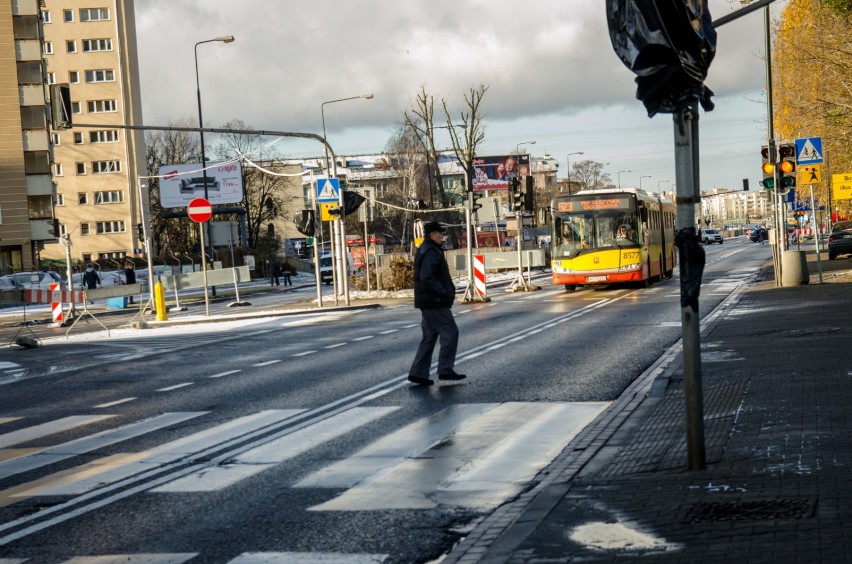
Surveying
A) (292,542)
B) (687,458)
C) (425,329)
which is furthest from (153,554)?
(425,329)

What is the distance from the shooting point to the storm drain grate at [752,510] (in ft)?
20.2

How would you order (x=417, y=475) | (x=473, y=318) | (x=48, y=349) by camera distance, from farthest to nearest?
(x=473, y=318) → (x=48, y=349) → (x=417, y=475)

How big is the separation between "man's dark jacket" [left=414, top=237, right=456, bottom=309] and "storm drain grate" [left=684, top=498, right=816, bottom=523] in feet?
26.1

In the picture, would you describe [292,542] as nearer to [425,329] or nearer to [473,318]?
[425,329]

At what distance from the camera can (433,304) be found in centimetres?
1440

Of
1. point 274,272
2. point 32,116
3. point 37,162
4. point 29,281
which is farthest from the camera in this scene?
point 37,162

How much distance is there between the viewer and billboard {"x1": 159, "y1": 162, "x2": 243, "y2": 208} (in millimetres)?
73812

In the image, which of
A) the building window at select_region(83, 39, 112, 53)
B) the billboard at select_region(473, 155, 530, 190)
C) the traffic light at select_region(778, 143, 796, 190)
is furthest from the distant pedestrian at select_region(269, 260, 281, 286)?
the billboard at select_region(473, 155, 530, 190)

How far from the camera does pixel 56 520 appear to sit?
7.61m

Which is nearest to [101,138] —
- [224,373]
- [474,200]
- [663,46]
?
[474,200]

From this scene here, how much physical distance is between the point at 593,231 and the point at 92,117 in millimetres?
74379

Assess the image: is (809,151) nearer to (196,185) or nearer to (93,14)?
(196,185)

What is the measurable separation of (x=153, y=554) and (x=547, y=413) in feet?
18.4

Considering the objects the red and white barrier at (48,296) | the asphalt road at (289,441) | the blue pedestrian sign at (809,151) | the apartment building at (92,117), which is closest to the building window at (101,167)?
the apartment building at (92,117)
